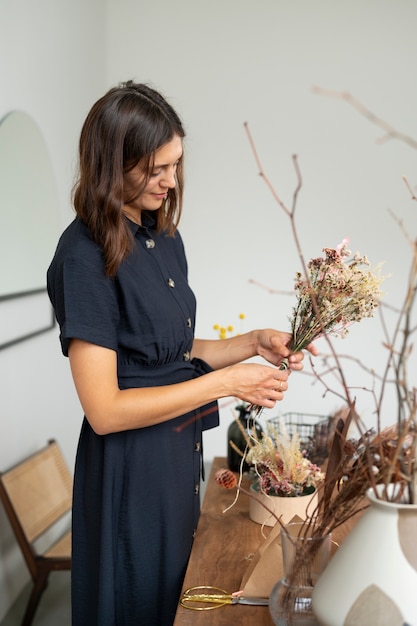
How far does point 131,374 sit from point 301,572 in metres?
0.74

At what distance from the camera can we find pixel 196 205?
4523 millimetres

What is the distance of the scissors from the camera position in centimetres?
152

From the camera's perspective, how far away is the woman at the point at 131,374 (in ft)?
5.72

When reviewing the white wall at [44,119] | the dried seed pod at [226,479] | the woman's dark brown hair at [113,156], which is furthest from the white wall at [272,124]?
the woman's dark brown hair at [113,156]

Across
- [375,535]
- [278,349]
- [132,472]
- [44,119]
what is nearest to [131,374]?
[132,472]

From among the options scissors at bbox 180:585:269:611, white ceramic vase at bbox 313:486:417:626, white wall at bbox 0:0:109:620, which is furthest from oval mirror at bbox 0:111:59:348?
white ceramic vase at bbox 313:486:417:626

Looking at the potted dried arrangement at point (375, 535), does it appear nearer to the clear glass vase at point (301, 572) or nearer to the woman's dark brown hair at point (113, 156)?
the clear glass vase at point (301, 572)

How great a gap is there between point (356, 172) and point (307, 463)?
9.22ft

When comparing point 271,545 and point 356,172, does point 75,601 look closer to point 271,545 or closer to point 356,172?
point 271,545

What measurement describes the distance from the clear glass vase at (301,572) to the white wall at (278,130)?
121 inches

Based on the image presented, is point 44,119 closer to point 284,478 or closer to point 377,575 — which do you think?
point 284,478

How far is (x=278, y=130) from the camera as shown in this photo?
4.46 m

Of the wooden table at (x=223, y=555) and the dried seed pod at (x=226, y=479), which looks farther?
the dried seed pod at (x=226, y=479)

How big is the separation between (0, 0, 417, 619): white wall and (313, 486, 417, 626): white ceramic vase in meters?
3.25
